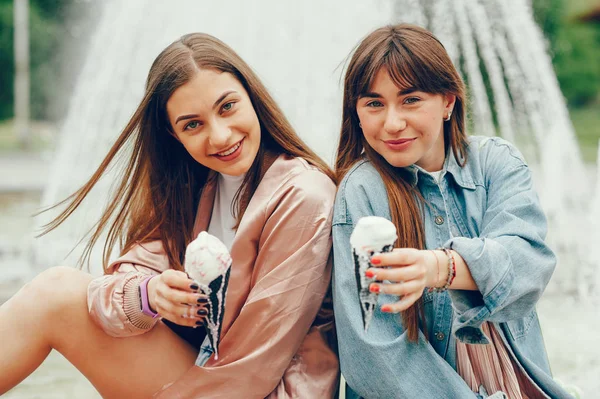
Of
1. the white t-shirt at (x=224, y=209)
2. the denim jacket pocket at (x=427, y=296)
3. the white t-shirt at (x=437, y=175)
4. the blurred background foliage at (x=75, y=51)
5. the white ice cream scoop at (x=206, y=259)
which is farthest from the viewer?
the blurred background foliage at (x=75, y=51)

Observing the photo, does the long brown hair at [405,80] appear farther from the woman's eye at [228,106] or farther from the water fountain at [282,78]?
the water fountain at [282,78]

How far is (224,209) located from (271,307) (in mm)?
436

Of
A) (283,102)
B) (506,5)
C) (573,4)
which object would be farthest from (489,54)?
(573,4)

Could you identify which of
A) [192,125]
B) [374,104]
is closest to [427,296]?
[374,104]

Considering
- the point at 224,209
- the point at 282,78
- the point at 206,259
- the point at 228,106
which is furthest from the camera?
the point at 282,78

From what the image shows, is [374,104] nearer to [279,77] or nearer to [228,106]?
[228,106]

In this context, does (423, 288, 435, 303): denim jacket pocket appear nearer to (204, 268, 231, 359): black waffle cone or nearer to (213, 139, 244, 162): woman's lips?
(204, 268, 231, 359): black waffle cone

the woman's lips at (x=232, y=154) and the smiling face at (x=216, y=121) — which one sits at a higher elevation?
the smiling face at (x=216, y=121)

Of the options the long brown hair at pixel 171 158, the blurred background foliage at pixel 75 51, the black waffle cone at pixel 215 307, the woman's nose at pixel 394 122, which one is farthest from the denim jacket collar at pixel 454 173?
the blurred background foliage at pixel 75 51

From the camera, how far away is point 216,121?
1.92 metres

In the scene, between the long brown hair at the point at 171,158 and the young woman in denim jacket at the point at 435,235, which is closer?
the young woman in denim jacket at the point at 435,235

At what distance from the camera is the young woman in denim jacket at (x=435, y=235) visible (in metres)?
1.60

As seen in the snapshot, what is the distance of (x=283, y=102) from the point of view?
212 inches

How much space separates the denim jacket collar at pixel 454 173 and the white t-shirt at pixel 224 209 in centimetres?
49
